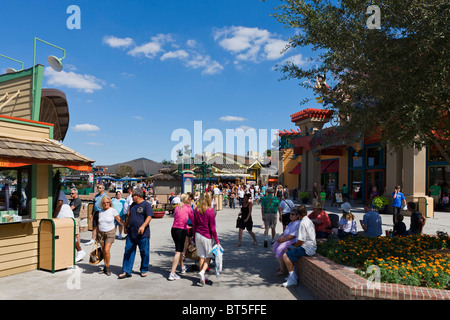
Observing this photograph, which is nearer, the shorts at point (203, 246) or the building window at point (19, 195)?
the shorts at point (203, 246)

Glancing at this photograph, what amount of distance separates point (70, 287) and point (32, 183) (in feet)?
7.97

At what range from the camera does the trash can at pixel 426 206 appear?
16000 mm

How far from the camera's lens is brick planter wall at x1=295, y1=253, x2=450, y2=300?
4.37m

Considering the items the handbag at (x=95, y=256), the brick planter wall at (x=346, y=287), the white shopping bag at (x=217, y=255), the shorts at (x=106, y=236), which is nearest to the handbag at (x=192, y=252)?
the white shopping bag at (x=217, y=255)

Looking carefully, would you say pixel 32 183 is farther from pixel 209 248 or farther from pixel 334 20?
pixel 334 20

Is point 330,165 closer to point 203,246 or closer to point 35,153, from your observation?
point 203,246

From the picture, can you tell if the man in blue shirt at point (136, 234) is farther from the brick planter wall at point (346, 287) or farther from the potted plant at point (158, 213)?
the potted plant at point (158, 213)

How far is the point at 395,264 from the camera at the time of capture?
5.48 m

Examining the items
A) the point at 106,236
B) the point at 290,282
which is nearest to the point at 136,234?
the point at 106,236

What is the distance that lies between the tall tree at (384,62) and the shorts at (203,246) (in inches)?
146

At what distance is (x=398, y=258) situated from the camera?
593 centimetres

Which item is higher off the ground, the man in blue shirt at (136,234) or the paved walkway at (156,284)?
the man in blue shirt at (136,234)

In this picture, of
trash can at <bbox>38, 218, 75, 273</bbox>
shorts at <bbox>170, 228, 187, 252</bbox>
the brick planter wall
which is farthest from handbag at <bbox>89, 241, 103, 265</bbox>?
the brick planter wall
